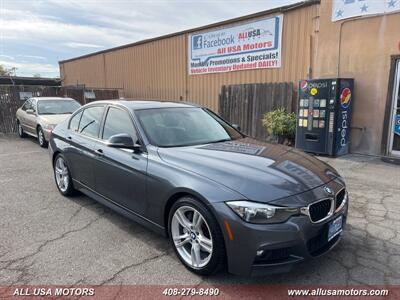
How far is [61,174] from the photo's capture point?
5.18 metres

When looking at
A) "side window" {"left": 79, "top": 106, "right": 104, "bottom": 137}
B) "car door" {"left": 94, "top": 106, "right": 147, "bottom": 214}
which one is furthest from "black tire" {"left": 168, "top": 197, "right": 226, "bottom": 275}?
"side window" {"left": 79, "top": 106, "right": 104, "bottom": 137}

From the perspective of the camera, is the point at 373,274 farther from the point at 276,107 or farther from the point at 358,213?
the point at 276,107

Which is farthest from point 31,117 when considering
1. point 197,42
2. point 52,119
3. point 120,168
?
point 120,168

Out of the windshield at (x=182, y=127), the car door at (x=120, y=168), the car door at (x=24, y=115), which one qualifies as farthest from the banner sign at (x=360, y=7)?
the car door at (x=24, y=115)

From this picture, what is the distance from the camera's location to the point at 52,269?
10.1 ft

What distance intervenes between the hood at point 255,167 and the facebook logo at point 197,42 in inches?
371

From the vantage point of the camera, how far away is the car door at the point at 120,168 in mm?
3436

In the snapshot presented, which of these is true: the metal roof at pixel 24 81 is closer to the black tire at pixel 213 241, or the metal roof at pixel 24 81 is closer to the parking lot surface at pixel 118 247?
the parking lot surface at pixel 118 247

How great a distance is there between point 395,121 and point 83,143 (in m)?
6.62

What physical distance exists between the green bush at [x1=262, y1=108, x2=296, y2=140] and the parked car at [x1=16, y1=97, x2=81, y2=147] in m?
5.95

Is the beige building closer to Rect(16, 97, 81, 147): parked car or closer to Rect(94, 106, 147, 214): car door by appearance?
Rect(16, 97, 81, 147): parked car

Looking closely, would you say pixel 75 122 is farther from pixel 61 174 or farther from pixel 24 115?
pixel 24 115

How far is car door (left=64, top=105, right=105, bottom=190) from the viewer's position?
169 inches

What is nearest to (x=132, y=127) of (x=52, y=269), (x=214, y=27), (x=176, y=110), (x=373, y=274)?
(x=176, y=110)
